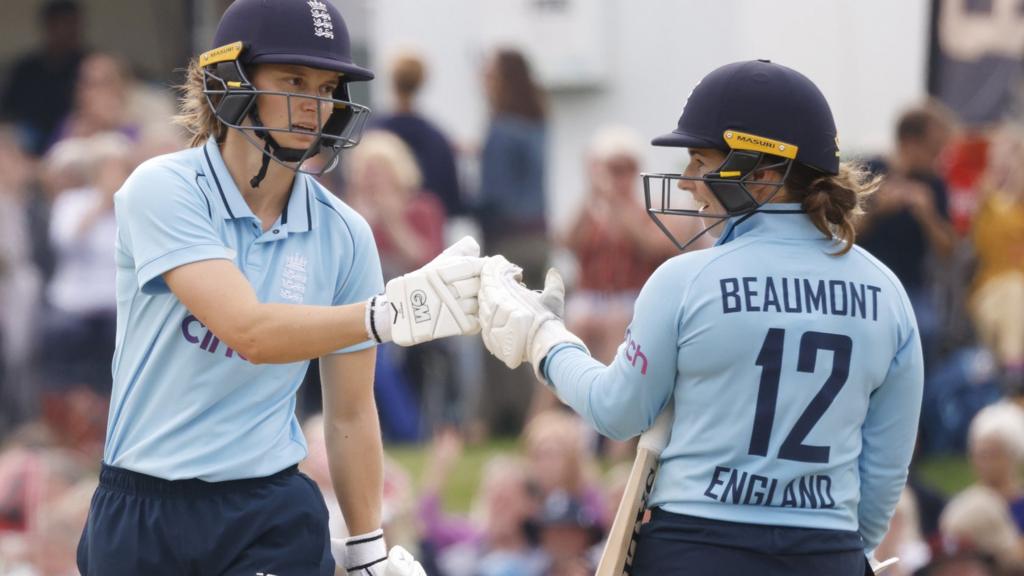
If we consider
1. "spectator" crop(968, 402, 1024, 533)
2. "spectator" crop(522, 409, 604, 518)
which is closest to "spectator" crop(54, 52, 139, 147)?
"spectator" crop(522, 409, 604, 518)

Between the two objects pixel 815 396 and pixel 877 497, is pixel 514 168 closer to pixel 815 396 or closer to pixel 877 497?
pixel 877 497

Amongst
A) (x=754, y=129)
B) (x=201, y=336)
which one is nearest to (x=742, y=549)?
(x=754, y=129)

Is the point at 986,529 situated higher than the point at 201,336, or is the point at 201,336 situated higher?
the point at 201,336

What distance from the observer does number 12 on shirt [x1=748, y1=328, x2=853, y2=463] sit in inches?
155

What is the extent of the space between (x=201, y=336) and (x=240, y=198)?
1.20ft

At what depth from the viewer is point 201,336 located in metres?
4.16

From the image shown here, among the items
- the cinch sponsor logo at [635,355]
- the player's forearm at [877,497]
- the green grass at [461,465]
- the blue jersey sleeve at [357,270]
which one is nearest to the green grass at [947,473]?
the green grass at [461,465]

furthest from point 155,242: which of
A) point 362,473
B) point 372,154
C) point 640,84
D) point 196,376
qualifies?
point 640,84

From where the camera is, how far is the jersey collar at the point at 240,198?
4227mm

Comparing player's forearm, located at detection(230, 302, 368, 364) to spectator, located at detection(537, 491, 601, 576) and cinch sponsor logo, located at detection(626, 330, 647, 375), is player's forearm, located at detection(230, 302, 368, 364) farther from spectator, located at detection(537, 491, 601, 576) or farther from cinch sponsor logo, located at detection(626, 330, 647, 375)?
spectator, located at detection(537, 491, 601, 576)

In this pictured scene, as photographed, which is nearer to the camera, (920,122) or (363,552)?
(363,552)

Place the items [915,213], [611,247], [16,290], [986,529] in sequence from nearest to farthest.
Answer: [986,529]
[915,213]
[611,247]
[16,290]

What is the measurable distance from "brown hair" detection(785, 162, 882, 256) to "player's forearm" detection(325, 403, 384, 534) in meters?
1.33

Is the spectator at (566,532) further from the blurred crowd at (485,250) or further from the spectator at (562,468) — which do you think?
the blurred crowd at (485,250)
